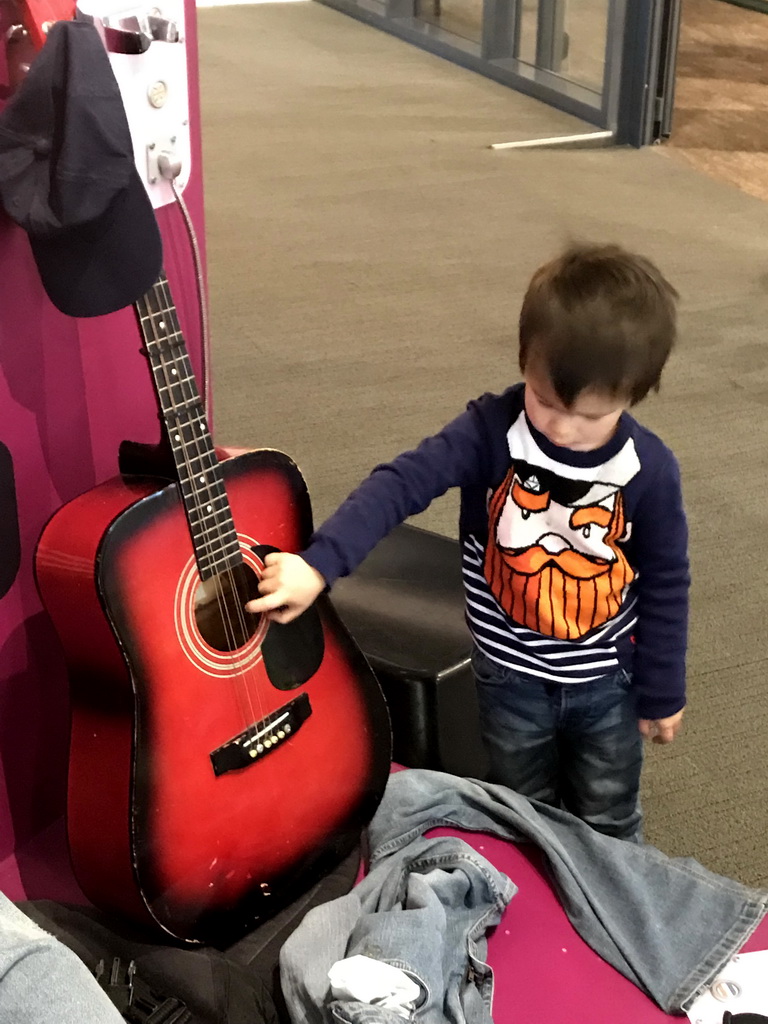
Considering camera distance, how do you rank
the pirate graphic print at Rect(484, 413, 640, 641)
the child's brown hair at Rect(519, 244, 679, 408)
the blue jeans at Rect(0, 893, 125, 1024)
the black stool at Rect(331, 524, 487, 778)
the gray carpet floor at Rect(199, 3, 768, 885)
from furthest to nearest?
the gray carpet floor at Rect(199, 3, 768, 885)
the black stool at Rect(331, 524, 487, 778)
the pirate graphic print at Rect(484, 413, 640, 641)
the child's brown hair at Rect(519, 244, 679, 408)
the blue jeans at Rect(0, 893, 125, 1024)

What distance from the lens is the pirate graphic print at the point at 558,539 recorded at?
1142mm

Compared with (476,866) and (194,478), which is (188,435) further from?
(476,866)

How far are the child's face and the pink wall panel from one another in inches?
17.7

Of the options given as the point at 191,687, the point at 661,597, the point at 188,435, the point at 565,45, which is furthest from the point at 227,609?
the point at 565,45

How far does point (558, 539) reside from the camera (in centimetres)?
116

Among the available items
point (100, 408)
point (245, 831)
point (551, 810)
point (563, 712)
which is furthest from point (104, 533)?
point (551, 810)

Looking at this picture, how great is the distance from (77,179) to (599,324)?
0.46 meters

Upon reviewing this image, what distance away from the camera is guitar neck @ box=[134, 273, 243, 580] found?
1.11 metres

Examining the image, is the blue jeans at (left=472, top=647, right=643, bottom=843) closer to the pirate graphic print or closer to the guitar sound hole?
the pirate graphic print

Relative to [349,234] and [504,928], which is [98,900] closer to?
[504,928]

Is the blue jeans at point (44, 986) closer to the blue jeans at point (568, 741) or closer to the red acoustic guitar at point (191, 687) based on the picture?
the red acoustic guitar at point (191, 687)

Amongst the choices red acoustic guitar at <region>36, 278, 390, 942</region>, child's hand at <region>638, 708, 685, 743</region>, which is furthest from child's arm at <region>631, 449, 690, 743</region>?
red acoustic guitar at <region>36, 278, 390, 942</region>

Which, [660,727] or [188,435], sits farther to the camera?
[660,727]

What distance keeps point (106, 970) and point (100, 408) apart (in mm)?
577
